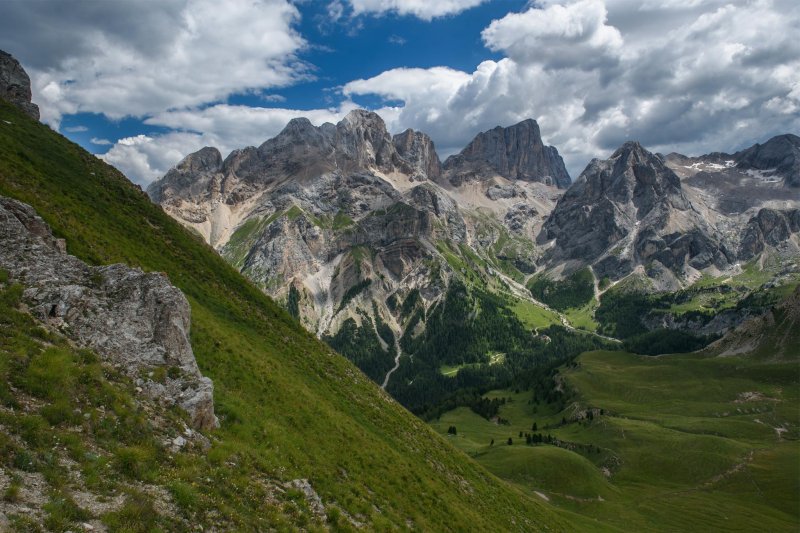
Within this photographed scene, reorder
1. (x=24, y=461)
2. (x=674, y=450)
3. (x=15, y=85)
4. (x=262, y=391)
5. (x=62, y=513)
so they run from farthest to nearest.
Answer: (x=674, y=450), (x=15, y=85), (x=262, y=391), (x=24, y=461), (x=62, y=513)

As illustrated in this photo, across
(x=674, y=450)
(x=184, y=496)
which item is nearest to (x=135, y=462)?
(x=184, y=496)

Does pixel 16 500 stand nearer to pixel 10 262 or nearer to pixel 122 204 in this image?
pixel 10 262

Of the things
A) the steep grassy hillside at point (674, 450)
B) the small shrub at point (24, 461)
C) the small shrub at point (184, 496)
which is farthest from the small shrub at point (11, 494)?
the steep grassy hillside at point (674, 450)

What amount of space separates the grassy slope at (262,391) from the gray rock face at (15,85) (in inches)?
529

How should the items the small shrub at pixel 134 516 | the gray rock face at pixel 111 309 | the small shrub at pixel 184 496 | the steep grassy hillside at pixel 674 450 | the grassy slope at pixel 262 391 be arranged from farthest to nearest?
the steep grassy hillside at pixel 674 450 → the grassy slope at pixel 262 391 → the gray rock face at pixel 111 309 → the small shrub at pixel 184 496 → the small shrub at pixel 134 516

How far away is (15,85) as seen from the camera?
271 feet

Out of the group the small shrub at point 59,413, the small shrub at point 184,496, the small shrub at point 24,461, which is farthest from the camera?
the small shrub at point 184,496

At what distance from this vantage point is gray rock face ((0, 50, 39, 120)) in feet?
261

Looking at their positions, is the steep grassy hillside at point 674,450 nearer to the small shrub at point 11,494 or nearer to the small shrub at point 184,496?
the small shrub at point 184,496

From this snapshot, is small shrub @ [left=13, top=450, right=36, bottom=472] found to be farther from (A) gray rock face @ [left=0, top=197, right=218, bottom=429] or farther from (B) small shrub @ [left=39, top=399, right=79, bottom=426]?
(A) gray rock face @ [left=0, top=197, right=218, bottom=429]

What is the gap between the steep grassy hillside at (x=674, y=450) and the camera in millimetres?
100938

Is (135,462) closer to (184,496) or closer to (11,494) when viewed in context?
(184,496)

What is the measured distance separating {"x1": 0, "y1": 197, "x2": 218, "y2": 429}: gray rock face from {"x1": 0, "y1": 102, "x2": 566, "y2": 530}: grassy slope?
3.67 meters

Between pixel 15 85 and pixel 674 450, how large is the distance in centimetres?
17569
